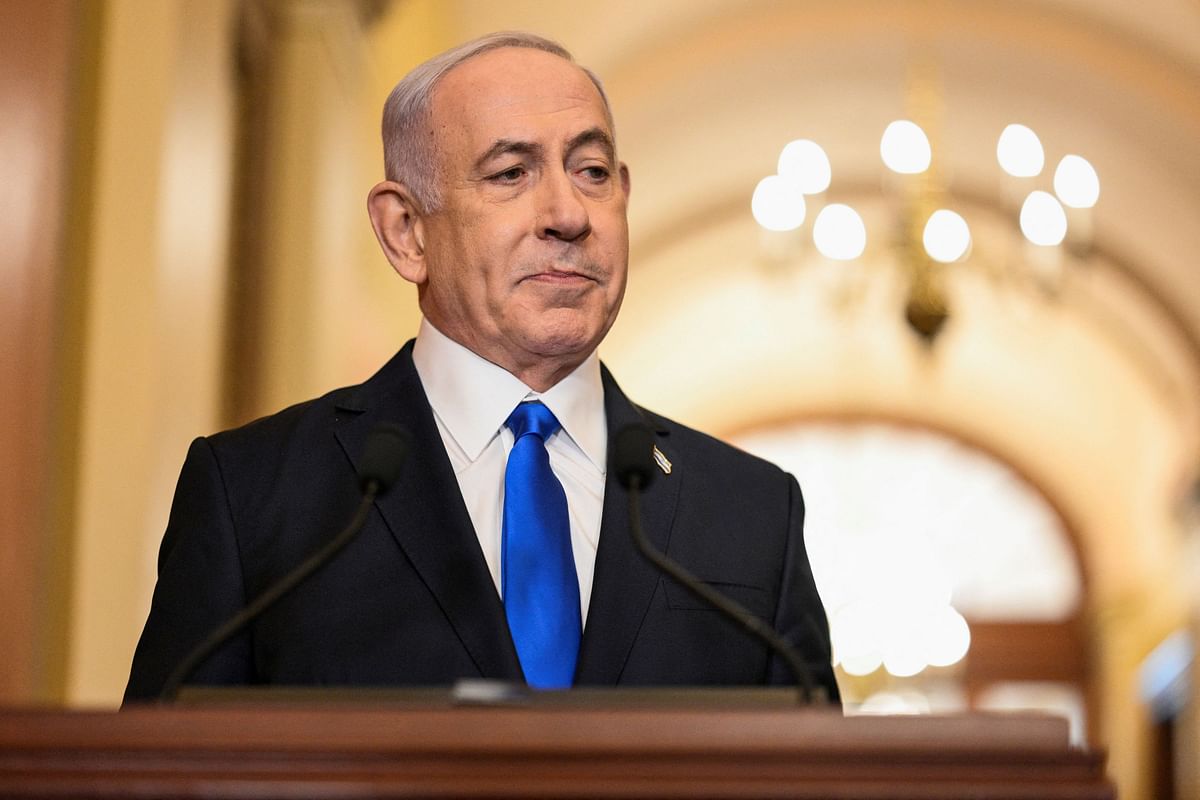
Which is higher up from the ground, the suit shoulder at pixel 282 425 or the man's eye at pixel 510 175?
the man's eye at pixel 510 175

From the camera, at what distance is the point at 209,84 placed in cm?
469

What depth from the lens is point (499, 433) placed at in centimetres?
266

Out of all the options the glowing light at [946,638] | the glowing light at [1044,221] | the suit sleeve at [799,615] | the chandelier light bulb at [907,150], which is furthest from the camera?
the glowing light at [946,638]

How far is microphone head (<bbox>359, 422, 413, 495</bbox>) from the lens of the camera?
2037mm

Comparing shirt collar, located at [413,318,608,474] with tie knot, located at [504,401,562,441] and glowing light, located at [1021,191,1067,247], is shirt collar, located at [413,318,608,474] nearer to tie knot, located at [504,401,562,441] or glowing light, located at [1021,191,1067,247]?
tie knot, located at [504,401,562,441]

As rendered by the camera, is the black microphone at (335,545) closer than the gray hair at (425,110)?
Yes

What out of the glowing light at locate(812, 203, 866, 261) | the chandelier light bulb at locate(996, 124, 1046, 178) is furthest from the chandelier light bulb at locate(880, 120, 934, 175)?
the glowing light at locate(812, 203, 866, 261)

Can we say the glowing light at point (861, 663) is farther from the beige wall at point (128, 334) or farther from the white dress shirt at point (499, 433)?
the white dress shirt at point (499, 433)

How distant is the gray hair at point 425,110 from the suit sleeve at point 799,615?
68 cm

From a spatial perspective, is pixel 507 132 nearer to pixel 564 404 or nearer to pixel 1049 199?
pixel 564 404

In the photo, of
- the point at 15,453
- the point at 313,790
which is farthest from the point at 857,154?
the point at 313,790

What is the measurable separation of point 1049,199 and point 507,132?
6.89 meters

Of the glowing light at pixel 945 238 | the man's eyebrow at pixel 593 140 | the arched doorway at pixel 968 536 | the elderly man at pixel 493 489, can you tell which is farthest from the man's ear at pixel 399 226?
the arched doorway at pixel 968 536

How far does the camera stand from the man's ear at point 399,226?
2896mm
